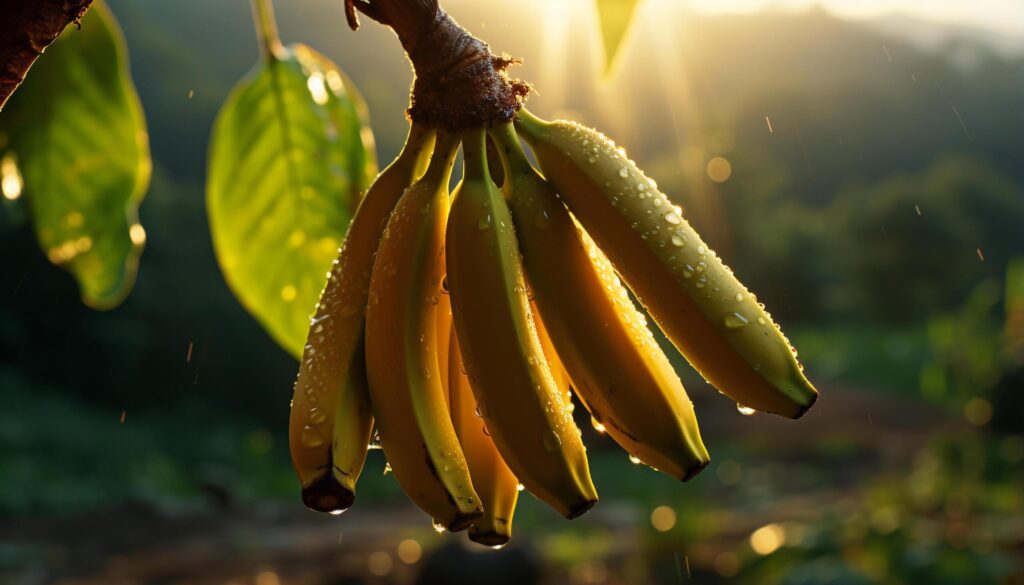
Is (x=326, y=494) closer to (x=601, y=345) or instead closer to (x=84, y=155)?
(x=601, y=345)

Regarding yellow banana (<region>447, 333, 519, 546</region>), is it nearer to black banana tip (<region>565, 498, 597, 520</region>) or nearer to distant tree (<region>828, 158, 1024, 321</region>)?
black banana tip (<region>565, 498, 597, 520</region>)

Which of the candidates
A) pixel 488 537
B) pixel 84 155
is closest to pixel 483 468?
pixel 488 537

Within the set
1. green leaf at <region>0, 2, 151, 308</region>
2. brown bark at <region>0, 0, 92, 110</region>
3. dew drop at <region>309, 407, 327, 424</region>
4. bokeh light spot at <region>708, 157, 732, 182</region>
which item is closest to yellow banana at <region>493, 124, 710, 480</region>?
dew drop at <region>309, 407, 327, 424</region>

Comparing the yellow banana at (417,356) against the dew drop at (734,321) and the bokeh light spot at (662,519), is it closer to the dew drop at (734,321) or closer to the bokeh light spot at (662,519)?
the dew drop at (734,321)

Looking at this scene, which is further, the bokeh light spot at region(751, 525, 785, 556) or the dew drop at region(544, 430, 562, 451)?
the bokeh light spot at region(751, 525, 785, 556)

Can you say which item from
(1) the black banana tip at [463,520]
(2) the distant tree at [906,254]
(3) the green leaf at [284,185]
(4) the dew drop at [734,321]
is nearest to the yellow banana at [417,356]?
(1) the black banana tip at [463,520]

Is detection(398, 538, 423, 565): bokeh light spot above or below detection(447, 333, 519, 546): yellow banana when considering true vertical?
below

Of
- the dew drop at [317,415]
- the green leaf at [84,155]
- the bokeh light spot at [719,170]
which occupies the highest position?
the dew drop at [317,415]
